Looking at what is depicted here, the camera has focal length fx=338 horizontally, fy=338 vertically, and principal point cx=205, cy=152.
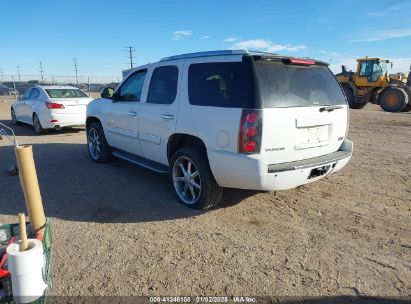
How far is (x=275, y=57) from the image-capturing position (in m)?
3.87

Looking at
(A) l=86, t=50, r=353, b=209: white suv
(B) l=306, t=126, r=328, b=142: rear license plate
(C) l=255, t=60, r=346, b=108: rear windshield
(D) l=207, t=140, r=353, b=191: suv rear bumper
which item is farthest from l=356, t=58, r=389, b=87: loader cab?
(D) l=207, t=140, r=353, b=191: suv rear bumper

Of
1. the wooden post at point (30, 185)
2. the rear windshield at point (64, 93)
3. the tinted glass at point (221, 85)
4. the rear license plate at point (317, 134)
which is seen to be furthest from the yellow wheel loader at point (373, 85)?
the wooden post at point (30, 185)

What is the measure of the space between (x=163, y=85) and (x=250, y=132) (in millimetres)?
1862

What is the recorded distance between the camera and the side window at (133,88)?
5.48 m

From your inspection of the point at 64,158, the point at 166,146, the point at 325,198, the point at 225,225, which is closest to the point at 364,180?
the point at 325,198

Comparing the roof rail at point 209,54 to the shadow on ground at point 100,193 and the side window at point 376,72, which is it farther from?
the side window at point 376,72

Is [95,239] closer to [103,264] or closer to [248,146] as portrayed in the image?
[103,264]

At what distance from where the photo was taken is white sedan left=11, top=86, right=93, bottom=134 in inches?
389

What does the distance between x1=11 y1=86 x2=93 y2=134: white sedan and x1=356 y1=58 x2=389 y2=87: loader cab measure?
1478 cm

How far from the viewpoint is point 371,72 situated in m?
18.4

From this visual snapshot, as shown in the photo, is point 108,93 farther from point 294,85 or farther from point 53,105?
point 53,105

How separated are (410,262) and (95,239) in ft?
10.5

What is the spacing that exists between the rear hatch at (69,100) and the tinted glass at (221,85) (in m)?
6.76

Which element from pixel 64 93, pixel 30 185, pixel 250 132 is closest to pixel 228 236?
pixel 250 132
